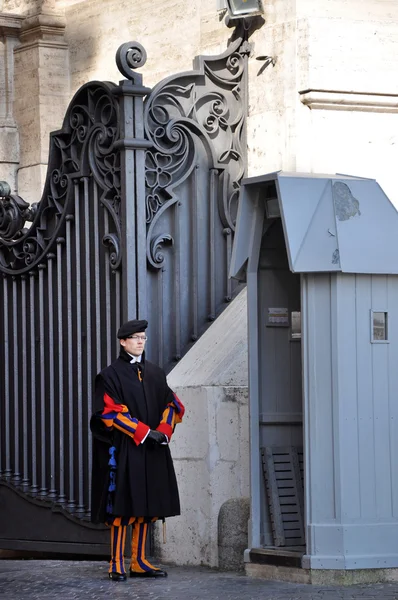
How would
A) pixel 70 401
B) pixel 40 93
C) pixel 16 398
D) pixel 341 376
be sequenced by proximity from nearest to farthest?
pixel 341 376
pixel 70 401
pixel 16 398
pixel 40 93

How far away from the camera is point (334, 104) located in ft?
32.5

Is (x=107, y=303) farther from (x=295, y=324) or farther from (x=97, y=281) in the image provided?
(x=295, y=324)

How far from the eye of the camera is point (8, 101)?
45.6 feet

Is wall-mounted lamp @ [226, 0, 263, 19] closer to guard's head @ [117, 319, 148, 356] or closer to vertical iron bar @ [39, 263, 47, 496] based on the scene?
guard's head @ [117, 319, 148, 356]

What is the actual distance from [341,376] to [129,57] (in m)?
3.01

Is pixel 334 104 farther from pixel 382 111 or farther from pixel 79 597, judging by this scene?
pixel 79 597

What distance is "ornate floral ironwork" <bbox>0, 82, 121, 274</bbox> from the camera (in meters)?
10.5

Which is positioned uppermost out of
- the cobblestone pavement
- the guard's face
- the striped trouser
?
the guard's face

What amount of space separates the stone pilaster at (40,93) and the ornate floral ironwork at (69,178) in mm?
1790

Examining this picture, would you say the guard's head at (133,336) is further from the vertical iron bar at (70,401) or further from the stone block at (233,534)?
the vertical iron bar at (70,401)

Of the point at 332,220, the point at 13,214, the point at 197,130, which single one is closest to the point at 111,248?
the point at 197,130

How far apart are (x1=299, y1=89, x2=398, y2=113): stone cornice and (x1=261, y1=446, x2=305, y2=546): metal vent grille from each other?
2322 mm

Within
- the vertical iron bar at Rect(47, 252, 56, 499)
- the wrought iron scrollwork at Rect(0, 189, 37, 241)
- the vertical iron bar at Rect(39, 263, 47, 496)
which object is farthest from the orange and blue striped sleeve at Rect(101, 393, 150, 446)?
the wrought iron scrollwork at Rect(0, 189, 37, 241)

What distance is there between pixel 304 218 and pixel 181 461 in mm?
2113
